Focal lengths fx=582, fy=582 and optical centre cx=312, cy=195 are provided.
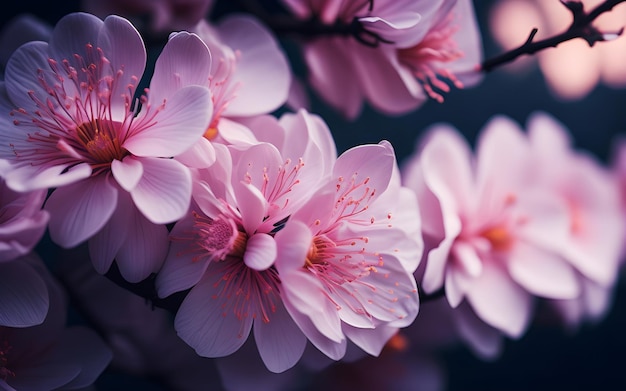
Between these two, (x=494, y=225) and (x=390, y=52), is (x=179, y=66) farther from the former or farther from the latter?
(x=494, y=225)

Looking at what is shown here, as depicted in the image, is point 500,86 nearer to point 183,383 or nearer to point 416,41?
point 416,41

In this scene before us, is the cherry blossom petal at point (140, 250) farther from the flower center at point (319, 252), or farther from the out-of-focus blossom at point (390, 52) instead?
the out-of-focus blossom at point (390, 52)

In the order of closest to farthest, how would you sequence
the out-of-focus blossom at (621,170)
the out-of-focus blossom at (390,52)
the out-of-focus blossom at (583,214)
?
the out-of-focus blossom at (390,52)
the out-of-focus blossom at (583,214)
the out-of-focus blossom at (621,170)

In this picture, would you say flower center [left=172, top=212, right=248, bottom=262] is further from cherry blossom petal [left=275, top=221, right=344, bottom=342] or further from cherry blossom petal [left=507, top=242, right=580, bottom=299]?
cherry blossom petal [left=507, top=242, right=580, bottom=299]

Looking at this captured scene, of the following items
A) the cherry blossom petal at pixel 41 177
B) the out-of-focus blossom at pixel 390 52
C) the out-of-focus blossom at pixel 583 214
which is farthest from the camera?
the out-of-focus blossom at pixel 583 214

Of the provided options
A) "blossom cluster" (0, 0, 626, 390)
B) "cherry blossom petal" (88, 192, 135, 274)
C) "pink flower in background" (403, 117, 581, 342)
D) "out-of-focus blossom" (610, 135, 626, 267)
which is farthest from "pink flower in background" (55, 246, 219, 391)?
"out-of-focus blossom" (610, 135, 626, 267)

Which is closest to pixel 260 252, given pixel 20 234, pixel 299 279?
pixel 299 279

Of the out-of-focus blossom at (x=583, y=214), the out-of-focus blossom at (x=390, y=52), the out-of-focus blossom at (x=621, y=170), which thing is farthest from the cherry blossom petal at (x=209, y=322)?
the out-of-focus blossom at (x=621, y=170)
